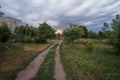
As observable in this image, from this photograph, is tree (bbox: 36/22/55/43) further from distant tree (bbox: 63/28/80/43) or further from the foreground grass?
the foreground grass

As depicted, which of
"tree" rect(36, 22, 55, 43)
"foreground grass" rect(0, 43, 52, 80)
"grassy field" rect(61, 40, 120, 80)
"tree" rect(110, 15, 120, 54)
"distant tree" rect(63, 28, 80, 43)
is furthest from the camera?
"tree" rect(36, 22, 55, 43)

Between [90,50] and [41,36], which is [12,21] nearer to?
[41,36]

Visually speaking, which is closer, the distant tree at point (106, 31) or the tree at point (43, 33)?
the distant tree at point (106, 31)

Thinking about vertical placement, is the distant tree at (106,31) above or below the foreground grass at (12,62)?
above

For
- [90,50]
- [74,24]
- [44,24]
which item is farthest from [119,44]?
[44,24]

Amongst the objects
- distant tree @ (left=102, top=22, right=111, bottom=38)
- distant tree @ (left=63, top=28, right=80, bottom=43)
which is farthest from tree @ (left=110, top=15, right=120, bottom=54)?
distant tree @ (left=63, top=28, right=80, bottom=43)

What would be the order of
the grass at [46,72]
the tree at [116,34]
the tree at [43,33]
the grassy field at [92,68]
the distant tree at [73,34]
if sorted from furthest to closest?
the tree at [43,33] → the distant tree at [73,34] → the tree at [116,34] → the grassy field at [92,68] → the grass at [46,72]

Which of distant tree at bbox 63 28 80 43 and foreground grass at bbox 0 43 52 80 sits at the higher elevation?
distant tree at bbox 63 28 80 43

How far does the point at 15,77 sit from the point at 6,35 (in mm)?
37469

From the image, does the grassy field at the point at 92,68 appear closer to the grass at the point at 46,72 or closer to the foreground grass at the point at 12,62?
the grass at the point at 46,72

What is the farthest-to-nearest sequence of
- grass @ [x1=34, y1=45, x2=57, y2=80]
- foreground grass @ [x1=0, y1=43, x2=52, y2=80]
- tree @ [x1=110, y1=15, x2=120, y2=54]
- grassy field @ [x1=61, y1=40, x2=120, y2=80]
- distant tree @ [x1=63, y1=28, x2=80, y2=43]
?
distant tree @ [x1=63, y1=28, x2=80, y2=43], tree @ [x1=110, y1=15, x2=120, y2=54], foreground grass @ [x1=0, y1=43, x2=52, y2=80], grassy field @ [x1=61, y1=40, x2=120, y2=80], grass @ [x1=34, y1=45, x2=57, y2=80]

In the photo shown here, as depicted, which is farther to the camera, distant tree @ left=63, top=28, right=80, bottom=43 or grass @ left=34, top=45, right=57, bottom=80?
distant tree @ left=63, top=28, right=80, bottom=43

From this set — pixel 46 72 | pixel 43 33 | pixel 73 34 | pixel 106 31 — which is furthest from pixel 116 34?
pixel 43 33

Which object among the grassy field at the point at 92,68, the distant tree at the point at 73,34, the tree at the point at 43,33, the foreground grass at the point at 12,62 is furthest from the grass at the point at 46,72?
the tree at the point at 43,33
